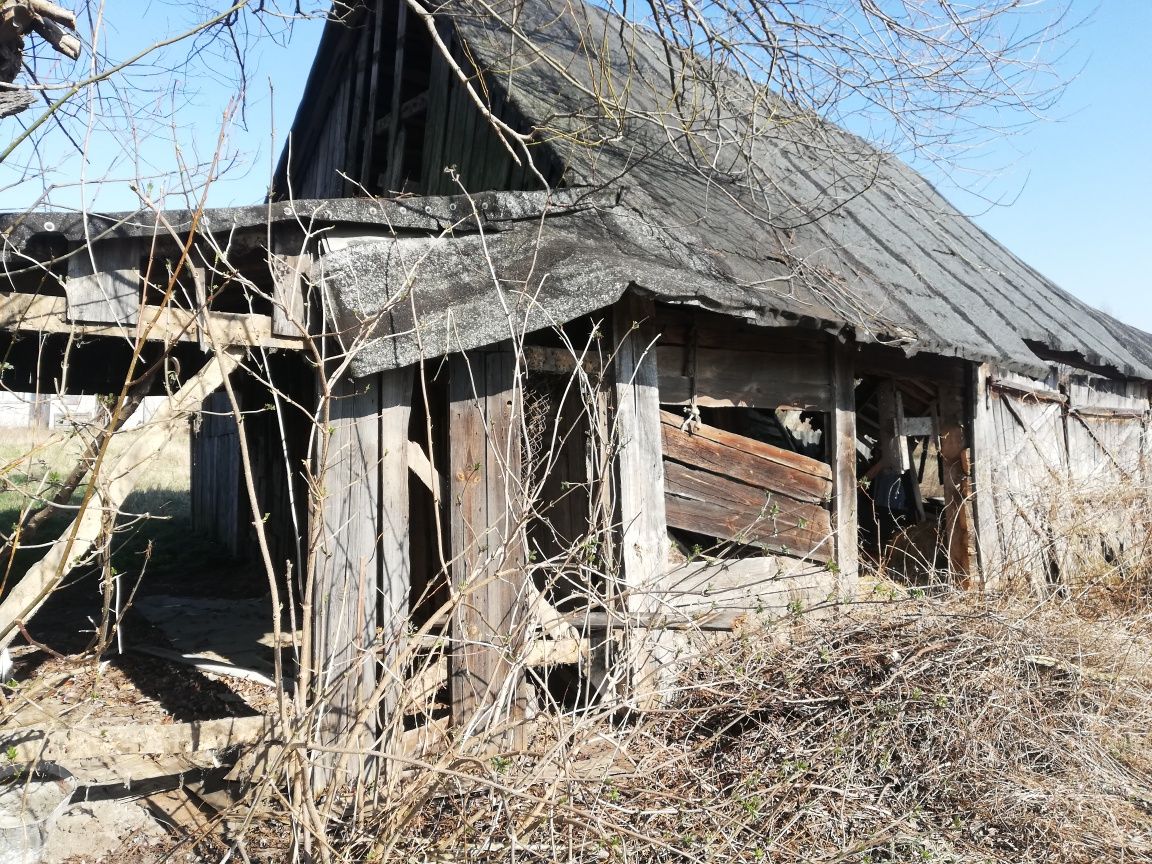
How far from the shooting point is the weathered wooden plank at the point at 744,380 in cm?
580

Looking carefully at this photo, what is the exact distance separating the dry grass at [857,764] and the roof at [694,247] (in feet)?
6.07

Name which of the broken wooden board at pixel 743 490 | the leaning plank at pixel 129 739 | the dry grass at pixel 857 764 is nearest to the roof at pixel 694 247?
the broken wooden board at pixel 743 490

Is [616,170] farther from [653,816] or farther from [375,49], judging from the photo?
[653,816]

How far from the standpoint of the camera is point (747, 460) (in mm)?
6191

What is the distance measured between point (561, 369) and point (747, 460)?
1.73 meters

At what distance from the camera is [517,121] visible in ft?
21.5

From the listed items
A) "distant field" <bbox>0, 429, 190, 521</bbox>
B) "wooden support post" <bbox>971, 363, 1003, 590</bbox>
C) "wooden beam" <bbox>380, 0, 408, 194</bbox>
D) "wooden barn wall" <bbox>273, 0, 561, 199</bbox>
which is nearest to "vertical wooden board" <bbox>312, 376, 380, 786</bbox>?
"distant field" <bbox>0, 429, 190, 521</bbox>

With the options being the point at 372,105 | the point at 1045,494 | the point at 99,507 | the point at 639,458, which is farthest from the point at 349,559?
the point at 1045,494

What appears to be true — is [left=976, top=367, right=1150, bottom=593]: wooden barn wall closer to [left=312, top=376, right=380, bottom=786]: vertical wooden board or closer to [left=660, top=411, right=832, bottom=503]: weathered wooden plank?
[left=660, top=411, right=832, bottom=503]: weathered wooden plank

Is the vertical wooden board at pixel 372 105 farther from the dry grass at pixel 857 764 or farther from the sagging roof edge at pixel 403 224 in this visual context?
the dry grass at pixel 857 764

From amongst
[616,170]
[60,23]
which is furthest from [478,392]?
[60,23]

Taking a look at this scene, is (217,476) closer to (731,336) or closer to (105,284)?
(731,336)

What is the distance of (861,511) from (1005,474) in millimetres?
1617

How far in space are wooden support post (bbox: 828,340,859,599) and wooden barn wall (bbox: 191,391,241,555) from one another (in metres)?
7.35
